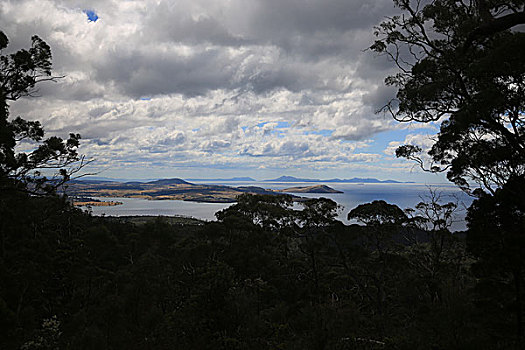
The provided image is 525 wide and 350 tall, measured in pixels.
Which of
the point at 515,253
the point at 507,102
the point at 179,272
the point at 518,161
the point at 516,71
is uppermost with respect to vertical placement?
the point at 516,71

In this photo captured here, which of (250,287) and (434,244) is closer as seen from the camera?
(250,287)

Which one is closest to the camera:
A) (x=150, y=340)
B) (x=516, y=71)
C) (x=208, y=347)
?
(x=516, y=71)

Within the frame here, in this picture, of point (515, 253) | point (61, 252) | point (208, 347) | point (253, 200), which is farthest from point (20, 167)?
point (253, 200)

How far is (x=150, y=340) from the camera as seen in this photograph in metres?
12.5

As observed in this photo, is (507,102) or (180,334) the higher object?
(507,102)

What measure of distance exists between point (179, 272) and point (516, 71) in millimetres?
28809

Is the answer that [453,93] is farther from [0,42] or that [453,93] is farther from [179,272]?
[179,272]

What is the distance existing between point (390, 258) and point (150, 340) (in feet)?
63.5

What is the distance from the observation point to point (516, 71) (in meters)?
9.43

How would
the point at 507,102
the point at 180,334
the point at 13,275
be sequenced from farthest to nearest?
the point at 13,275
the point at 180,334
the point at 507,102

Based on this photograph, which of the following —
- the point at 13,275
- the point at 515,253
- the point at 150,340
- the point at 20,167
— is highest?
the point at 20,167

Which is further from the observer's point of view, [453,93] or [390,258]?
[390,258]

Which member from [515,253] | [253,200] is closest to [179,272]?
[253,200]

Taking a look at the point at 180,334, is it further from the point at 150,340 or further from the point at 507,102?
the point at 507,102
